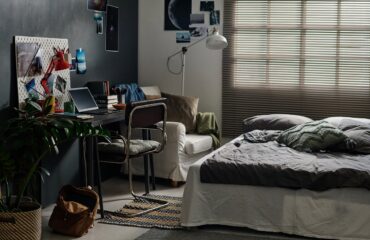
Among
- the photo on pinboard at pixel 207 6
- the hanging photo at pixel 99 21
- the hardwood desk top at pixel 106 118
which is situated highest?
the photo on pinboard at pixel 207 6

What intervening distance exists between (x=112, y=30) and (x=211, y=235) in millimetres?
2654

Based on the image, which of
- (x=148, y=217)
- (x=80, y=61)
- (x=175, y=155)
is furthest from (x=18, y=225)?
(x=175, y=155)

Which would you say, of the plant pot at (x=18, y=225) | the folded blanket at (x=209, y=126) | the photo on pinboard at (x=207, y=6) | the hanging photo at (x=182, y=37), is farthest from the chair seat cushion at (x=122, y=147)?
the photo on pinboard at (x=207, y=6)

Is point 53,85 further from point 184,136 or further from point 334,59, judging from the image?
point 334,59

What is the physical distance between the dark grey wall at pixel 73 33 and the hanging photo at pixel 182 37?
1.54 ft

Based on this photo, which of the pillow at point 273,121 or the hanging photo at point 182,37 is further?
the hanging photo at point 182,37

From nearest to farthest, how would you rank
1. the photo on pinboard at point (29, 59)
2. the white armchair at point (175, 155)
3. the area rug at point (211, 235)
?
the area rug at point (211, 235)
the photo on pinboard at point (29, 59)
the white armchair at point (175, 155)

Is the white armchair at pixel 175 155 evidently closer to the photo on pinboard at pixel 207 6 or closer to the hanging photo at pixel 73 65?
the hanging photo at pixel 73 65

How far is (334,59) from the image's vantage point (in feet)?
19.8

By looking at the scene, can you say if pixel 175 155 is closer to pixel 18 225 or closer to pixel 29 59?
pixel 29 59

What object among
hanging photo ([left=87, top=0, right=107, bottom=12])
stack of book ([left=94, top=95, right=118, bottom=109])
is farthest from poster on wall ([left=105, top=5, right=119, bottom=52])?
stack of book ([left=94, top=95, right=118, bottom=109])

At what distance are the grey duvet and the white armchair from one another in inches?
42.4

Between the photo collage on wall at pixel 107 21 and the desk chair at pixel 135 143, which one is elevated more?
the photo collage on wall at pixel 107 21

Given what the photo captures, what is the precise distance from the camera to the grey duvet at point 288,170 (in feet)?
12.6
